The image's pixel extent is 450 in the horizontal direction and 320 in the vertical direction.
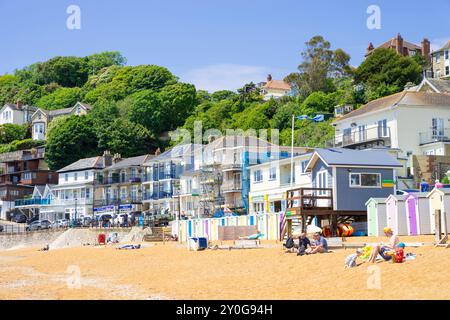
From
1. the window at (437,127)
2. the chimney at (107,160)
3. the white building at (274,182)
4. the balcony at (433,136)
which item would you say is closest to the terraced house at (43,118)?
the chimney at (107,160)

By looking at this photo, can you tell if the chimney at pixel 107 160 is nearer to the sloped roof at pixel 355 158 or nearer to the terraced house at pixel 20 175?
the terraced house at pixel 20 175

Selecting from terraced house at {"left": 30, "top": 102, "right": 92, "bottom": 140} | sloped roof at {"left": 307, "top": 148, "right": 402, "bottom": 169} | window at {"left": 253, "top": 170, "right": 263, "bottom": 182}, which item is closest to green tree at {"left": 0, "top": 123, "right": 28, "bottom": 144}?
terraced house at {"left": 30, "top": 102, "right": 92, "bottom": 140}

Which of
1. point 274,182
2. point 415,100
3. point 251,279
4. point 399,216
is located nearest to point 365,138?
point 415,100

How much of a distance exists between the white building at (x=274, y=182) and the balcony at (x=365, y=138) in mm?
6336

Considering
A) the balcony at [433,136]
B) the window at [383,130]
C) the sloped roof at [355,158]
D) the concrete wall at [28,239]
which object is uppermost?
the window at [383,130]

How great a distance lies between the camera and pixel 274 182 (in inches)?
2024

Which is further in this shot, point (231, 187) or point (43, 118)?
point (43, 118)

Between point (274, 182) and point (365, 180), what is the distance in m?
15.3

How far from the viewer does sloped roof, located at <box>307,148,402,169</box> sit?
36.2 metres

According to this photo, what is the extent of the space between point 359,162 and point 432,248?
13722 millimetres

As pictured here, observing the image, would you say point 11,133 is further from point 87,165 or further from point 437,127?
point 437,127

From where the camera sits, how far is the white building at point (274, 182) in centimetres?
4844

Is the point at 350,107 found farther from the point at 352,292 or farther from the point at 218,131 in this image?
the point at 352,292

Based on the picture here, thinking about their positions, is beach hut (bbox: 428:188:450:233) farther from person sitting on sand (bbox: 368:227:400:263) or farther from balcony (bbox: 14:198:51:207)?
balcony (bbox: 14:198:51:207)
